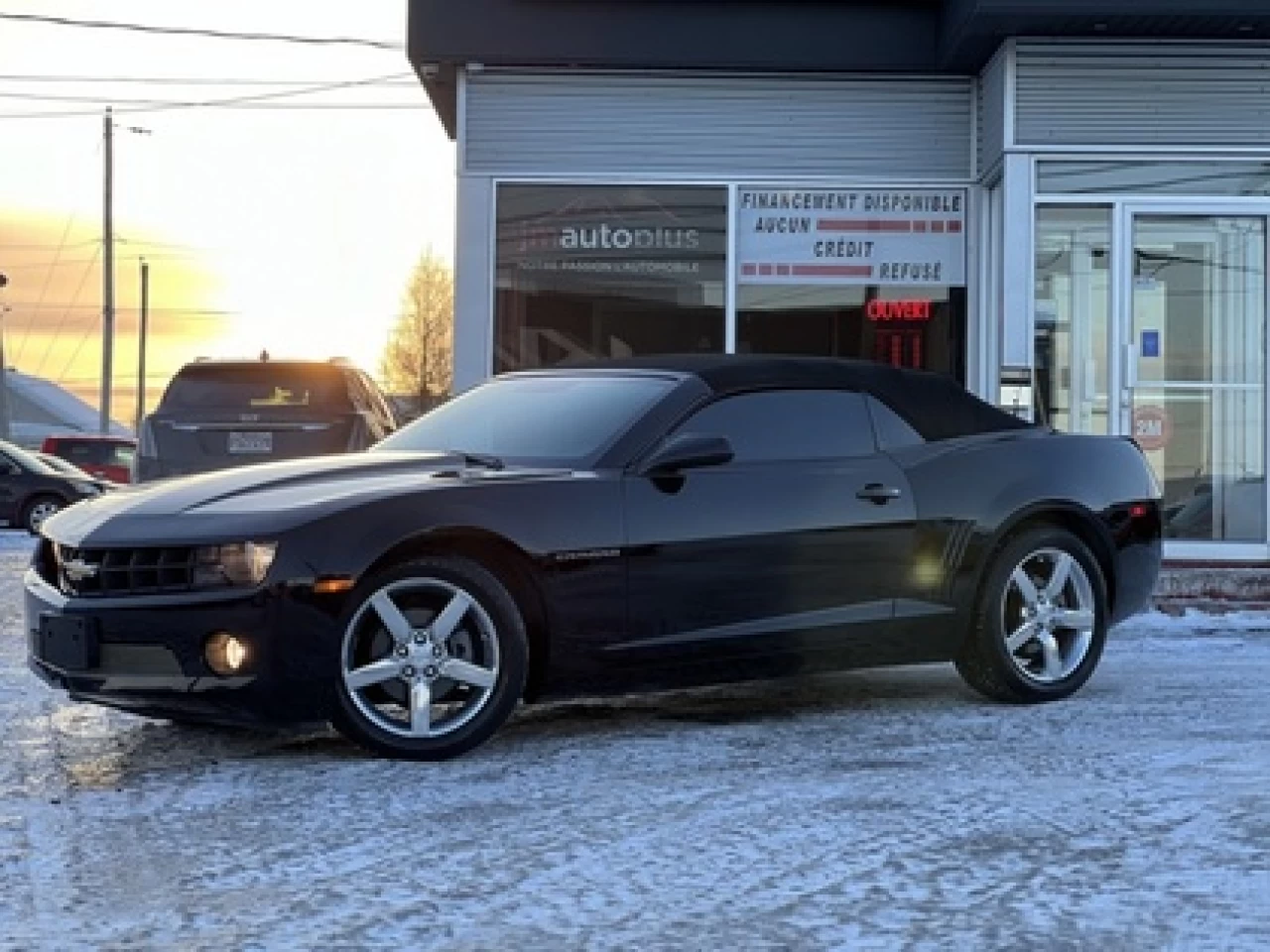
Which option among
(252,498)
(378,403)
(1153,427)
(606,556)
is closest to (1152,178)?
(1153,427)

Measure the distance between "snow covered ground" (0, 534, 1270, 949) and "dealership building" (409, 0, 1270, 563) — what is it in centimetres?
539

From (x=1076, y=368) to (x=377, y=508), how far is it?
24.5 ft

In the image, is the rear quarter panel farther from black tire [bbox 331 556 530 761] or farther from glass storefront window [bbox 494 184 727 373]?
glass storefront window [bbox 494 184 727 373]

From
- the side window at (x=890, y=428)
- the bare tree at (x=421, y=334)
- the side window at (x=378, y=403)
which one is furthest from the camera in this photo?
the bare tree at (x=421, y=334)

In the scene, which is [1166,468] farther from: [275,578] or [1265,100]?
[275,578]

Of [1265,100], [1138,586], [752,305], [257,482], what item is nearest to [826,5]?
[752,305]

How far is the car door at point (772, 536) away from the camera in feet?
19.4

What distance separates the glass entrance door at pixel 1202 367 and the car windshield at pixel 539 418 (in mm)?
6050

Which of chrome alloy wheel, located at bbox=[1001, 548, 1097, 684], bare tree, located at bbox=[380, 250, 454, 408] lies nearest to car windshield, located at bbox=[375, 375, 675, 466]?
→ chrome alloy wheel, located at bbox=[1001, 548, 1097, 684]

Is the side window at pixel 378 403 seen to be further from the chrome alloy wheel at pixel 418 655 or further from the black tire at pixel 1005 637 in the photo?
the chrome alloy wheel at pixel 418 655

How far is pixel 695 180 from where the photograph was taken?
12.5 m

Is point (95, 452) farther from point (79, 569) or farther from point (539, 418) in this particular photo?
point (79, 569)

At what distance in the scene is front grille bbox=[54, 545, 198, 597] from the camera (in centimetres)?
531

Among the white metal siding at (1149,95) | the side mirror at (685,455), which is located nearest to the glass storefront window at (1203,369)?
the white metal siding at (1149,95)
